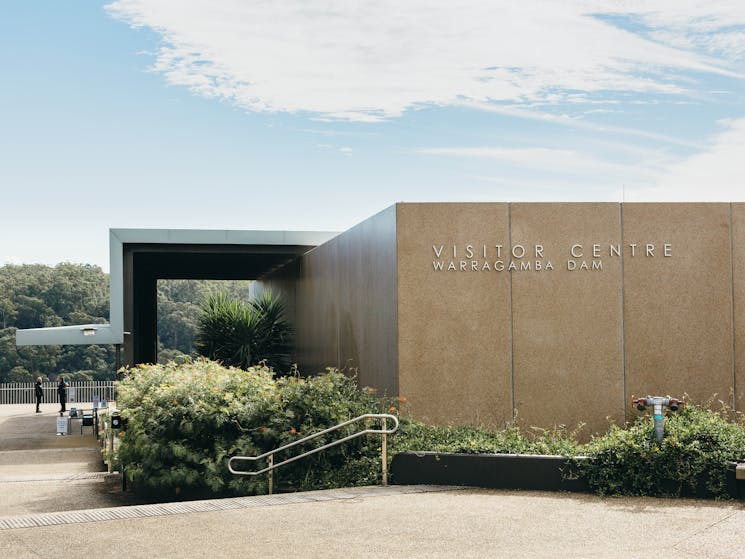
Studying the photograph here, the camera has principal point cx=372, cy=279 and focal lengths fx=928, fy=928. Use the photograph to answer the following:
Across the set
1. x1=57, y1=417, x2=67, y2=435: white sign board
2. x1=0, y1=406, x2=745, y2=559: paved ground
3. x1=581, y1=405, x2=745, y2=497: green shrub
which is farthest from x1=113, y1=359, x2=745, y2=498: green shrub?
x1=57, y1=417, x2=67, y2=435: white sign board

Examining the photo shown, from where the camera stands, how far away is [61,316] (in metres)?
66.8

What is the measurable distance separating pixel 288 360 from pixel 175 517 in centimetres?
1454

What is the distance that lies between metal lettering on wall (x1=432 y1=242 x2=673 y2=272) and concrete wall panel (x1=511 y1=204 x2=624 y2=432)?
16 millimetres

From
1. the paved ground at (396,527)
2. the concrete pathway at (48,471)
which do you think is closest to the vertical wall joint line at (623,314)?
the paved ground at (396,527)

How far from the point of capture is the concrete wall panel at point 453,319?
40.1 ft

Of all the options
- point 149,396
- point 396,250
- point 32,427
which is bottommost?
point 32,427

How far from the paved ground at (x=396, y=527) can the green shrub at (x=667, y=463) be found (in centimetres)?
24

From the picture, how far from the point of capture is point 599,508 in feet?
25.5

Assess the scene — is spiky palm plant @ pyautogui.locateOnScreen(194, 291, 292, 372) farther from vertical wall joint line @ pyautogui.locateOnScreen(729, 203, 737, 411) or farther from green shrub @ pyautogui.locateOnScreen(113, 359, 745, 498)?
vertical wall joint line @ pyautogui.locateOnScreen(729, 203, 737, 411)

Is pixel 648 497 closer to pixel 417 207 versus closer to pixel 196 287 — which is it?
pixel 417 207

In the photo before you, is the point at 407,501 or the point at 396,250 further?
the point at 396,250

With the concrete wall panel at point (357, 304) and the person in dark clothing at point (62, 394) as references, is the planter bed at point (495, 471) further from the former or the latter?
the person in dark clothing at point (62, 394)

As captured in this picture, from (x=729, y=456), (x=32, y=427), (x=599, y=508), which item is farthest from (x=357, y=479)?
(x=32, y=427)

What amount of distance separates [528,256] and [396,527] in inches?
240
